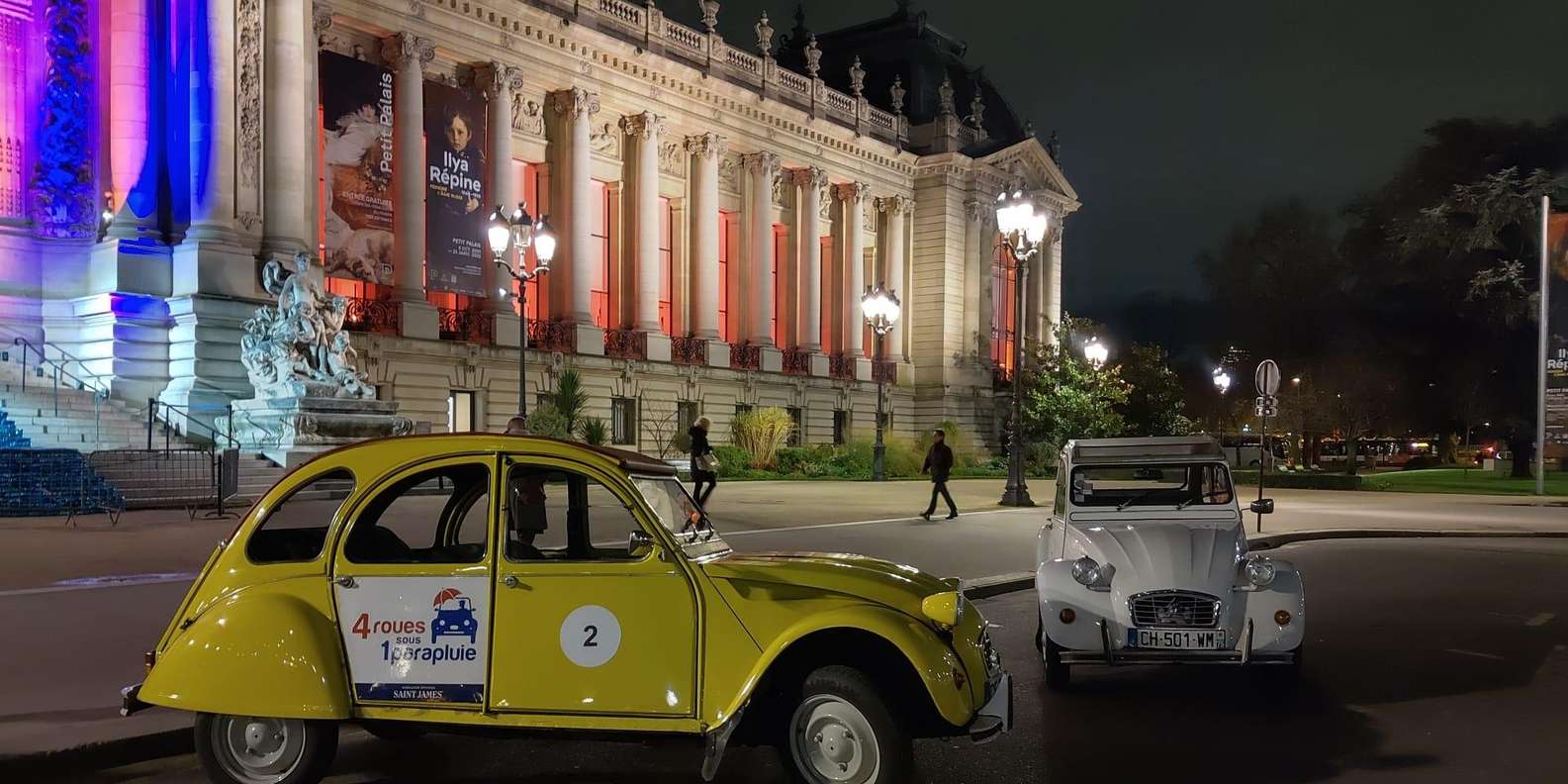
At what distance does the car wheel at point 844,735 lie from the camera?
4902 mm

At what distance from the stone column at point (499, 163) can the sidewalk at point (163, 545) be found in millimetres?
9391

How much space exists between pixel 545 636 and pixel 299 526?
4.73ft

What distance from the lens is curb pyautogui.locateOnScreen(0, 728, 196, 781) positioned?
575cm

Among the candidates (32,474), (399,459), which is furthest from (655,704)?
(32,474)

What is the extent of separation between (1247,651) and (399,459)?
18.0ft

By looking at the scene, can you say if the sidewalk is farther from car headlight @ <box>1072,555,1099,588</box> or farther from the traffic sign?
car headlight @ <box>1072,555,1099,588</box>

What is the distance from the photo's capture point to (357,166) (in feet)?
101

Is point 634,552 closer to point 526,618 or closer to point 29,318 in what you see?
point 526,618

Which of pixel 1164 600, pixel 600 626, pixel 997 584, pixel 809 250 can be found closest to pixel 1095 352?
pixel 809 250

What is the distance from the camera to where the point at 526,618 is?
5180 millimetres

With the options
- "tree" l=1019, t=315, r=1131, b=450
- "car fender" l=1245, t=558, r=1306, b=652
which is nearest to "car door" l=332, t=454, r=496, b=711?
"car fender" l=1245, t=558, r=1306, b=652

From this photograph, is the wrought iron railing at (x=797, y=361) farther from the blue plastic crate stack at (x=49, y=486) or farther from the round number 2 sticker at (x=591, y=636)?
the round number 2 sticker at (x=591, y=636)

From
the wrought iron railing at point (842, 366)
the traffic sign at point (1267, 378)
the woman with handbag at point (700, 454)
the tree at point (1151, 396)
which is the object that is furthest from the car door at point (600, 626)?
the tree at point (1151, 396)

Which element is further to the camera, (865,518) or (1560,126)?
(1560,126)
